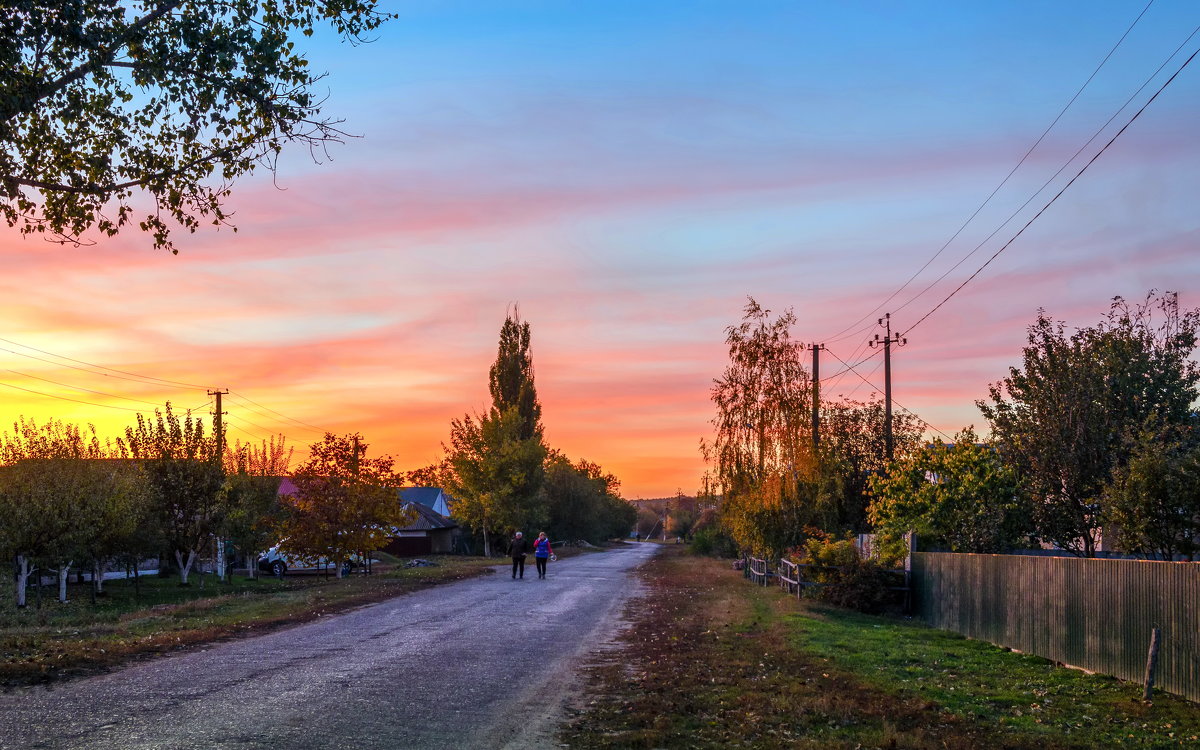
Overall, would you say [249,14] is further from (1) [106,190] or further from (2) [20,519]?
(2) [20,519]

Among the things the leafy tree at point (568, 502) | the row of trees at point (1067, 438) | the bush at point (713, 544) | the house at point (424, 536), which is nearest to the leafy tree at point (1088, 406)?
the row of trees at point (1067, 438)

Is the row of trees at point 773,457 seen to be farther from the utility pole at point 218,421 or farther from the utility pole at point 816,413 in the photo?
the utility pole at point 218,421

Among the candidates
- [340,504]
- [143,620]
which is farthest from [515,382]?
[143,620]

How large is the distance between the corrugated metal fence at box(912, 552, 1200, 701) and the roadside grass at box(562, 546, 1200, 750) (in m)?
0.39

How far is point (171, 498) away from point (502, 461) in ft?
113

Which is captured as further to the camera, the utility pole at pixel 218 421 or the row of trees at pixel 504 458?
the row of trees at pixel 504 458

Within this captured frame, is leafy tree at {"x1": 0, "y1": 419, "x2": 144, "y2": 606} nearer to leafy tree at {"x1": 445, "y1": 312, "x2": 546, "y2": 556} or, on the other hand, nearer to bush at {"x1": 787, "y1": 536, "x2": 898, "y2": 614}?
bush at {"x1": 787, "y1": 536, "x2": 898, "y2": 614}

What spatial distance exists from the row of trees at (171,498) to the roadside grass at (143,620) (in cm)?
166

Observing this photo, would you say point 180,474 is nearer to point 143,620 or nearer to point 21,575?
point 21,575

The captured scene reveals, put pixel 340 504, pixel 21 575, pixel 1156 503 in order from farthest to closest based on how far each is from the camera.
→ 1. pixel 340 504
2. pixel 21 575
3. pixel 1156 503

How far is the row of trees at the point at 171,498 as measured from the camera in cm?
3080

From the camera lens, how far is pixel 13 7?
34.7 feet

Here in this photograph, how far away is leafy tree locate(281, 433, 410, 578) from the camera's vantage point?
35.1 m

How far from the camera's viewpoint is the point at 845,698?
38.4 ft
